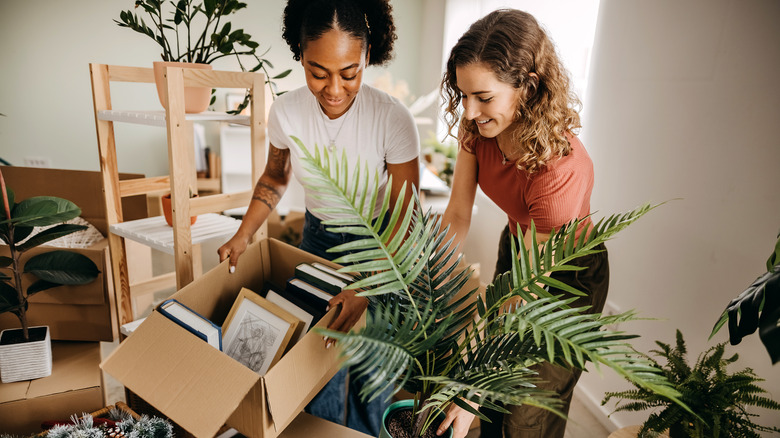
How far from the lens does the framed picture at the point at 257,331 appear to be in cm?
101

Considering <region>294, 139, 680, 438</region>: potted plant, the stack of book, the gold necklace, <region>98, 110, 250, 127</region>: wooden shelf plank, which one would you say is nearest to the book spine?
the stack of book

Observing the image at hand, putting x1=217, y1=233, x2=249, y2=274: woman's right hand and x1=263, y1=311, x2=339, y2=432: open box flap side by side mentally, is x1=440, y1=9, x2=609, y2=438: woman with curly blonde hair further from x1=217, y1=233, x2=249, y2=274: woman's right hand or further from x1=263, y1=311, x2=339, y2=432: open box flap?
x1=217, y1=233, x2=249, y2=274: woman's right hand

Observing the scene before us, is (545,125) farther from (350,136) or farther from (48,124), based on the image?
(48,124)

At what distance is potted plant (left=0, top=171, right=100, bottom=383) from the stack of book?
583 mm

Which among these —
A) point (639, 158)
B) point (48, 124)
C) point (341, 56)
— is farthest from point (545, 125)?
point (48, 124)

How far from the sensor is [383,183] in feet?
4.52

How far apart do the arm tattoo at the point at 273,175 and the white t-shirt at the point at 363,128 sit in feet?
0.36

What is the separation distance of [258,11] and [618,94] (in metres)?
3.19

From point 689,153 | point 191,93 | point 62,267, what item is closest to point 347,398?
point 62,267

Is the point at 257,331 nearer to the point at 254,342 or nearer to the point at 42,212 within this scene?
the point at 254,342

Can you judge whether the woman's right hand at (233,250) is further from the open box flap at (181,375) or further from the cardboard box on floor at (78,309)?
the cardboard box on floor at (78,309)

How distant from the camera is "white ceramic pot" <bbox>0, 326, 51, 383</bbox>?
1.28 metres

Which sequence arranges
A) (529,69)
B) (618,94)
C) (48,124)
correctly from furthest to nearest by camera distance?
(48,124)
(618,94)
(529,69)

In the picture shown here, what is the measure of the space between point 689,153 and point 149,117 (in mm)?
1625
